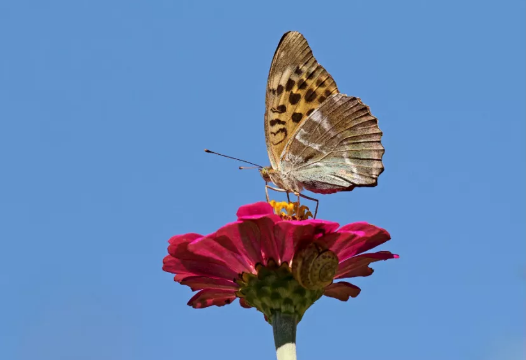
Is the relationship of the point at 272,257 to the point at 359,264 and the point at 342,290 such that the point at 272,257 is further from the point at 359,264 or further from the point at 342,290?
the point at 342,290

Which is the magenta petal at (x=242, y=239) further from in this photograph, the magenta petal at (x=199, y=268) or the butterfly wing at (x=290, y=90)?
the butterfly wing at (x=290, y=90)

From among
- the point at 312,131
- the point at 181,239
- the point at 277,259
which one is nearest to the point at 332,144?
the point at 312,131

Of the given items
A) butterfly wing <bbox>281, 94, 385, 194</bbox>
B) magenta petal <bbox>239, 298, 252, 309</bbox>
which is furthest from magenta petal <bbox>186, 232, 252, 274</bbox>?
butterfly wing <bbox>281, 94, 385, 194</bbox>

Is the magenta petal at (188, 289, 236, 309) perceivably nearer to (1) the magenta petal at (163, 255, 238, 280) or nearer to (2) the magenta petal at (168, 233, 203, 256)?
(1) the magenta petal at (163, 255, 238, 280)

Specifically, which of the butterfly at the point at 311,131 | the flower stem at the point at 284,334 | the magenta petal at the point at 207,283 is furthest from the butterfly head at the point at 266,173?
the flower stem at the point at 284,334

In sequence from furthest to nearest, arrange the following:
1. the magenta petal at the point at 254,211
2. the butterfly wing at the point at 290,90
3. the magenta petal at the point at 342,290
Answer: the butterfly wing at the point at 290,90 → the magenta petal at the point at 342,290 → the magenta petal at the point at 254,211

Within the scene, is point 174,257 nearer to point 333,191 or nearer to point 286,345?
point 286,345
